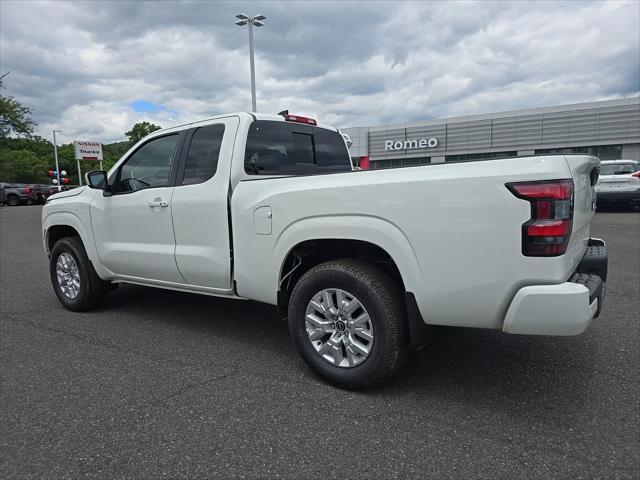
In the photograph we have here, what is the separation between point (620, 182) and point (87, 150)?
A: 37674 millimetres

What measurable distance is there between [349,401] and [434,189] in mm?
1402

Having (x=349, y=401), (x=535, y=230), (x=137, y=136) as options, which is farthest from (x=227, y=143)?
(x=137, y=136)

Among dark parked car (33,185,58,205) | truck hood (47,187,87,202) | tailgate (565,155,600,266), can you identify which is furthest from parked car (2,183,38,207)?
tailgate (565,155,600,266)

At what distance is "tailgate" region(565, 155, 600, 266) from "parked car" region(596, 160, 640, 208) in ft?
44.7

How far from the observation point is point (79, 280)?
4.75m

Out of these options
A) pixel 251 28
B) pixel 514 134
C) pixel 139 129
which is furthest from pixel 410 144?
pixel 139 129

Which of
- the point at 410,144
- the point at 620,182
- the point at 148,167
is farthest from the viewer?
the point at 410,144

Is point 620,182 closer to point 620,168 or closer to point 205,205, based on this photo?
point 620,168

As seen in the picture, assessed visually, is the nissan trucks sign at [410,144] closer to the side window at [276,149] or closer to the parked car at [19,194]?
the parked car at [19,194]

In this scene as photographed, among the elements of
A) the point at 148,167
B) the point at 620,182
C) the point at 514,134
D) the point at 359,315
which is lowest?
the point at 359,315

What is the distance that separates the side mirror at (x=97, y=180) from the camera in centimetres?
437

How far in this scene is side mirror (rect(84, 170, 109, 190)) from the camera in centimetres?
437

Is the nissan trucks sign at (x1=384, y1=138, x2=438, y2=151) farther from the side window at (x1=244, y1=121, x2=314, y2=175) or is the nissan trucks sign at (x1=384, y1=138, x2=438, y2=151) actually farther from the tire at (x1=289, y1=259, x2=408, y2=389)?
the tire at (x1=289, y1=259, x2=408, y2=389)

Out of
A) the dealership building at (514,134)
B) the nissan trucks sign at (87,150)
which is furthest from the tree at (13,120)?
the dealership building at (514,134)
